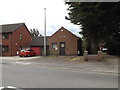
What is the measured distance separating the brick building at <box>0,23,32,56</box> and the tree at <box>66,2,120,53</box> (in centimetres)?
1834

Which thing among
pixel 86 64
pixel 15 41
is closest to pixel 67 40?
pixel 15 41

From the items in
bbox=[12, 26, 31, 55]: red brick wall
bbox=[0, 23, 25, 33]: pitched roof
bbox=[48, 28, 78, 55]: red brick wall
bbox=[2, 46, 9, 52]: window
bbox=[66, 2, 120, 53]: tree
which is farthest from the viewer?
bbox=[0, 23, 25, 33]: pitched roof

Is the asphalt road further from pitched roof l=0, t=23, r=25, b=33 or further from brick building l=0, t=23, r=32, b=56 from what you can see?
pitched roof l=0, t=23, r=25, b=33

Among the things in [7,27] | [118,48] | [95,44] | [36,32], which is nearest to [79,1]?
[95,44]

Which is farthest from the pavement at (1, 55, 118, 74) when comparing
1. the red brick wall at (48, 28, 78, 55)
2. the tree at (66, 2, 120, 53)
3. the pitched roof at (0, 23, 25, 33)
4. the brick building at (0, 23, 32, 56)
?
the pitched roof at (0, 23, 25, 33)

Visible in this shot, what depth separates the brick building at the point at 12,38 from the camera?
36781mm

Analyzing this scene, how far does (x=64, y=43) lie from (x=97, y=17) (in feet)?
51.3

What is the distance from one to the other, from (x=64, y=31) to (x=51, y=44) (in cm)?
357

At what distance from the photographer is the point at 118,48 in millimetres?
26641

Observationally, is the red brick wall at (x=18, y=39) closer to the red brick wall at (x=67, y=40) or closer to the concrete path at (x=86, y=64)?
the red brick wall at (x=67, y=40)

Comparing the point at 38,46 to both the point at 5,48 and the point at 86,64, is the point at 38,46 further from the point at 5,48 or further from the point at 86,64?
the point at 86,64

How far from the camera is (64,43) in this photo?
32.8 m

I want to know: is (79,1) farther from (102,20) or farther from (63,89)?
(63,89)

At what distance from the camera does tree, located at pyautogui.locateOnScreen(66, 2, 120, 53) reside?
16781 millimetres
